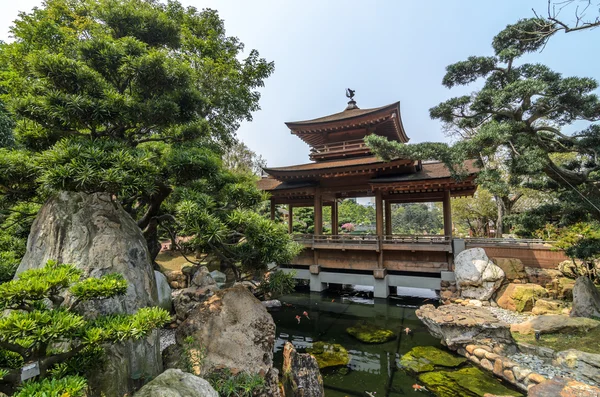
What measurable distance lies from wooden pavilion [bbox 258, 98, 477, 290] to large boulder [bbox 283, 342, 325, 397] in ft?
20.2

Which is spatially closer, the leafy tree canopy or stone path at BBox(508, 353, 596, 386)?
the leafy tree canopy

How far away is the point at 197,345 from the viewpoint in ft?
13.2

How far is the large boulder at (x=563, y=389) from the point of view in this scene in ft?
12.4

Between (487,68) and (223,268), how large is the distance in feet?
37.9

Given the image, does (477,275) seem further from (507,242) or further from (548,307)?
(507,242)

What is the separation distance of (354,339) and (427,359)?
1843 mm

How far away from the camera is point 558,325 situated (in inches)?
234

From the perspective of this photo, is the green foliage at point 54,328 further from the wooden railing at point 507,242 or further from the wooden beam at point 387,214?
the wooden beam at point 387,214

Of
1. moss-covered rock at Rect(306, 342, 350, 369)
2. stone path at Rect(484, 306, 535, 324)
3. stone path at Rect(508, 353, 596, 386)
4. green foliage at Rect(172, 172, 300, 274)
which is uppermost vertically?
green foliage at Rect(172, 172, 300, 274)

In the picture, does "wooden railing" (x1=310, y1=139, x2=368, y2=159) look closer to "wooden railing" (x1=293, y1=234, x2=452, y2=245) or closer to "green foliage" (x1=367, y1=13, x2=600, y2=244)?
"wooden railing" (x1=293, y1=234, x2=452, y2=245)

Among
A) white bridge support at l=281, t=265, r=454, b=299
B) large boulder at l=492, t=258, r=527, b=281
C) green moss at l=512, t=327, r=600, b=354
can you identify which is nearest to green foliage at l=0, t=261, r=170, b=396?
green moss at l=512, t=327, r=600, b=354

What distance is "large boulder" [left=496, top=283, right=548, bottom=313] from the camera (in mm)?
7688

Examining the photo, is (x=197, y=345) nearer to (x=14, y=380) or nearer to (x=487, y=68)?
(x=14, y=380)

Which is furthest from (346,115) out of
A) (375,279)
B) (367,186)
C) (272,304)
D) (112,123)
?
(112,123)
